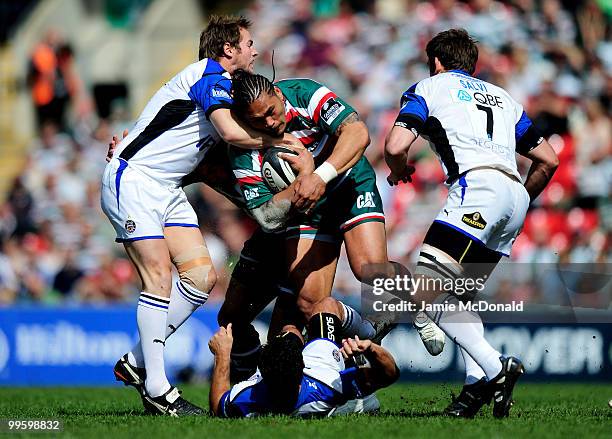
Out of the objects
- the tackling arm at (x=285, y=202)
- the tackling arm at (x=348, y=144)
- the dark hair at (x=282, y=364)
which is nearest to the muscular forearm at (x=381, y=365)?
the dark hair at (x=282, y=364)

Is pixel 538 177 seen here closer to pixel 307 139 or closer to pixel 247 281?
pixel 307 139

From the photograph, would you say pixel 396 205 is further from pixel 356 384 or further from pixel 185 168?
pixel 356 384

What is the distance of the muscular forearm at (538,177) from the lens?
8180 mm

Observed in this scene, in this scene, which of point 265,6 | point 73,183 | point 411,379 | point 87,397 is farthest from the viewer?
point 265,6

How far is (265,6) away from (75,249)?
7.59 metres

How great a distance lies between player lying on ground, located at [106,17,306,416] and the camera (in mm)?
7938

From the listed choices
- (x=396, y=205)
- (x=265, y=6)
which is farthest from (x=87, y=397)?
(x=265, y=6)

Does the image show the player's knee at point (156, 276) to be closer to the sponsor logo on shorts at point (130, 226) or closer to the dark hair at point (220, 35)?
the sponsor logo on shorts at point (130, 226)

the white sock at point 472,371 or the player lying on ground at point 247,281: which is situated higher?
the player lying on ground at point 247,281

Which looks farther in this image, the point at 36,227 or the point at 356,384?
the point at 36,227

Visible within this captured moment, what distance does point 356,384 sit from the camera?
710cm

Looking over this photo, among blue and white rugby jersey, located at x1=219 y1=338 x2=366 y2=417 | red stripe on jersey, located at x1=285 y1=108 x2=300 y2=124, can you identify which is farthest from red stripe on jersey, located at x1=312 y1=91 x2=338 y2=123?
blue and white rugby jersey, located at x1=219 y1=338 x2=366 y2=417

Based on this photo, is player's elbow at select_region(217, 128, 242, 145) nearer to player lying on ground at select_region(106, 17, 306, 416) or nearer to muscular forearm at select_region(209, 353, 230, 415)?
player lying on ground at select_region(106, 17, 306, 416)

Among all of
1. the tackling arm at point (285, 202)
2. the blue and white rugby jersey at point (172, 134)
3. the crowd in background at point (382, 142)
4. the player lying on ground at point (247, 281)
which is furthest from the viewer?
the crowd in background at point (382, 142)
